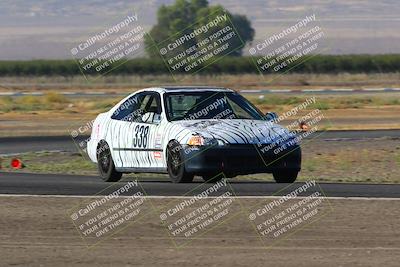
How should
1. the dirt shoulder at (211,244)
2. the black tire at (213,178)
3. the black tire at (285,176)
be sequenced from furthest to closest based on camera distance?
the black tire at (213,178), the black tire at (285,176), the dirt shoulder at (211,244)

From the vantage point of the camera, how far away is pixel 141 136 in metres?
17.7

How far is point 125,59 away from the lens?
110688 mm

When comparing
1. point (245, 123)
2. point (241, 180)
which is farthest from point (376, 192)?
point (241, 180)

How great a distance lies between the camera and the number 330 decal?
1764 cm

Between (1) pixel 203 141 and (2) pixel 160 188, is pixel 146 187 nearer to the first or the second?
(2) pixel 160 188

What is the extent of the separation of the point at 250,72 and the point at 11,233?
8979 cm

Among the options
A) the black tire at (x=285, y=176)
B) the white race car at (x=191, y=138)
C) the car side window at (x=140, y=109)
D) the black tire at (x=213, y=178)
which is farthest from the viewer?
the car side window at (x=140, y=109)

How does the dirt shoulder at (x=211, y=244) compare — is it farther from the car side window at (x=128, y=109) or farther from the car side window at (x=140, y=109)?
the car side window at (x=128, y=109)

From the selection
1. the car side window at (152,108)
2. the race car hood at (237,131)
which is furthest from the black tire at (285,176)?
the car side window at (152,108)

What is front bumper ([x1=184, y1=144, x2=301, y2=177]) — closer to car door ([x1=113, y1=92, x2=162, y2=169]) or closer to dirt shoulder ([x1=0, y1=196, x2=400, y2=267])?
car door ([x1=113, y1=92, x2=162, y2=169])

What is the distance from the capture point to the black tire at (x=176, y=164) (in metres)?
16.7

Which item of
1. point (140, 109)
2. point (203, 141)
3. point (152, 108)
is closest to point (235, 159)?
point (203, 141)

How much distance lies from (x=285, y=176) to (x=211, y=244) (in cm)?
605

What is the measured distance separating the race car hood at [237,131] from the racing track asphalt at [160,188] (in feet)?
2.20
